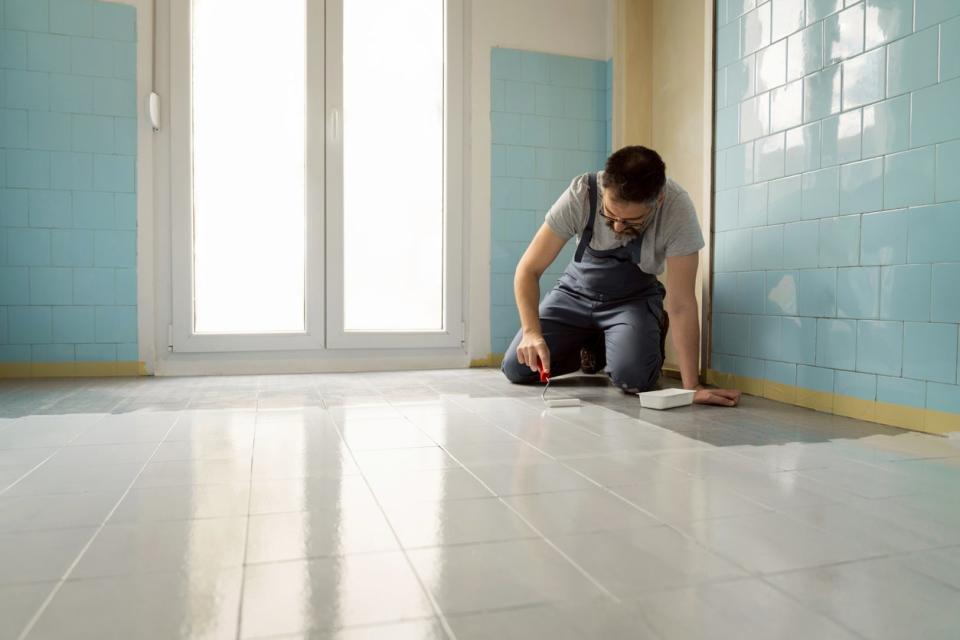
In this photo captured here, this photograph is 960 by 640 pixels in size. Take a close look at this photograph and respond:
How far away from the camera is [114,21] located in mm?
3004

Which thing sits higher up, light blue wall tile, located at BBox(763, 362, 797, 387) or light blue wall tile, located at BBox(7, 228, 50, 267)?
light blue wall tile, located at BBox(7, 228, 50, 267)

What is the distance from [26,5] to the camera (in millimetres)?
2898

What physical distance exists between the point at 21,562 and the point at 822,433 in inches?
74.3

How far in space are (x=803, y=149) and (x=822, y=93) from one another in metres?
0.19

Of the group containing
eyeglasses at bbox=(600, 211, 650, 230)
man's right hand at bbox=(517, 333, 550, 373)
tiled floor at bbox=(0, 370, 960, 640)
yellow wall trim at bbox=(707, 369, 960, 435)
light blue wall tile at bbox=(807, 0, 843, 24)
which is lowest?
tiled floor at bbox=(0, 370, 960, 640)

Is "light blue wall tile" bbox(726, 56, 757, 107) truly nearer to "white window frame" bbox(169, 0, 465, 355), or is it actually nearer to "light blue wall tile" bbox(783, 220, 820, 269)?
"light blue wall tile" bbox(783, 220, 820, 269)

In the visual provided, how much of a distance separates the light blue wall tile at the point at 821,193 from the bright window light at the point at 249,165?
7.19ft

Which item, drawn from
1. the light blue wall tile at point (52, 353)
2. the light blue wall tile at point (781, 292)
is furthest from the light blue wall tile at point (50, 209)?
the light blue wall tile at point (781, 292)

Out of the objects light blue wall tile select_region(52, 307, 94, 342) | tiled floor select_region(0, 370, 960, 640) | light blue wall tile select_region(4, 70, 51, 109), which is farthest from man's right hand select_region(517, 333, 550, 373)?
light blue wall tile select_region(4, 70, 51, 109)

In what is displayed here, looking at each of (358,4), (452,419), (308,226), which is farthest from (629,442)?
(358,4)

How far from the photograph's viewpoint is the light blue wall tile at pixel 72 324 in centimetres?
297

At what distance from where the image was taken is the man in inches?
86.4

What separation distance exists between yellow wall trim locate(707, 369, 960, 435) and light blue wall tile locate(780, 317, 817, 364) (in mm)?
109

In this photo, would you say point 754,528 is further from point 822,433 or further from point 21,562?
point 21,562
